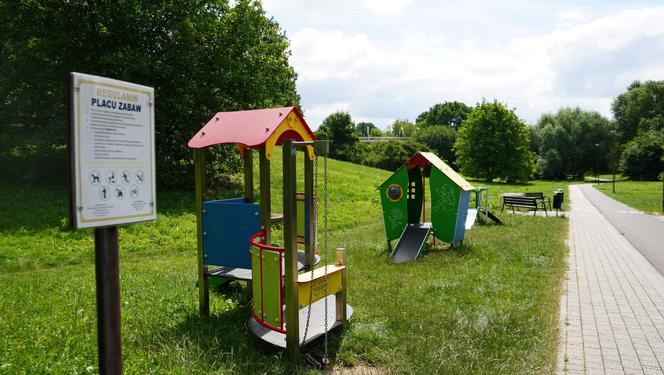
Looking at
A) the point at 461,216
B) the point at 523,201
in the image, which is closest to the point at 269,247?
the point at 461,216

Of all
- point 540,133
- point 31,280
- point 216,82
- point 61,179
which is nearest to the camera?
point 31,280

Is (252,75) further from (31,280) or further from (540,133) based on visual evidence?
(540,133)

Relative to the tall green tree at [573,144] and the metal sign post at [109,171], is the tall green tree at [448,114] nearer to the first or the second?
the tall green tree at [573,144]

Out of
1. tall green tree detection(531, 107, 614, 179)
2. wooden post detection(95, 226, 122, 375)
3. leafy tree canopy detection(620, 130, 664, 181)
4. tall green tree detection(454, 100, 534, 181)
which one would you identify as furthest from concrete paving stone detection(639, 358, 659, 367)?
tall green tree detection(531, 107, 614, 179)

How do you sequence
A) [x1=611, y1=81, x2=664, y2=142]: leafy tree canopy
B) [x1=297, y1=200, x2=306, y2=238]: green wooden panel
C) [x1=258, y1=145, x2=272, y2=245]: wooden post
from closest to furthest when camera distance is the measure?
[x1=258, y1=145, x2=272, y2=245]: wooden post → [x1=297, y1=200, x2=306, y2=238]: green wooden panel → [x1=611, y1=81, x2=664, y2=142]: leafy tree canopy

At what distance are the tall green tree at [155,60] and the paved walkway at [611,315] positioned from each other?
41.2 feet

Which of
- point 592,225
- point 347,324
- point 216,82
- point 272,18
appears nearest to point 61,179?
point 216,82

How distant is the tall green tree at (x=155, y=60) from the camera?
14.2 metres

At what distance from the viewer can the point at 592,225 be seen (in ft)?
53.1

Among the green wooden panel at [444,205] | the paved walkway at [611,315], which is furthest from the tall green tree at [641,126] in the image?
the green wooden panel at [444,205]

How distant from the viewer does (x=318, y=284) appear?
4695 mm

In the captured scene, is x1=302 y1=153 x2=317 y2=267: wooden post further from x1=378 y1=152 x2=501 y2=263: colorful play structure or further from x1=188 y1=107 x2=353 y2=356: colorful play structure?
x1=378 y1=152 x2=501 y2=263: colorful play structure

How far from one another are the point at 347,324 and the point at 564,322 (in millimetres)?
2813

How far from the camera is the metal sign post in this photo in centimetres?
239
